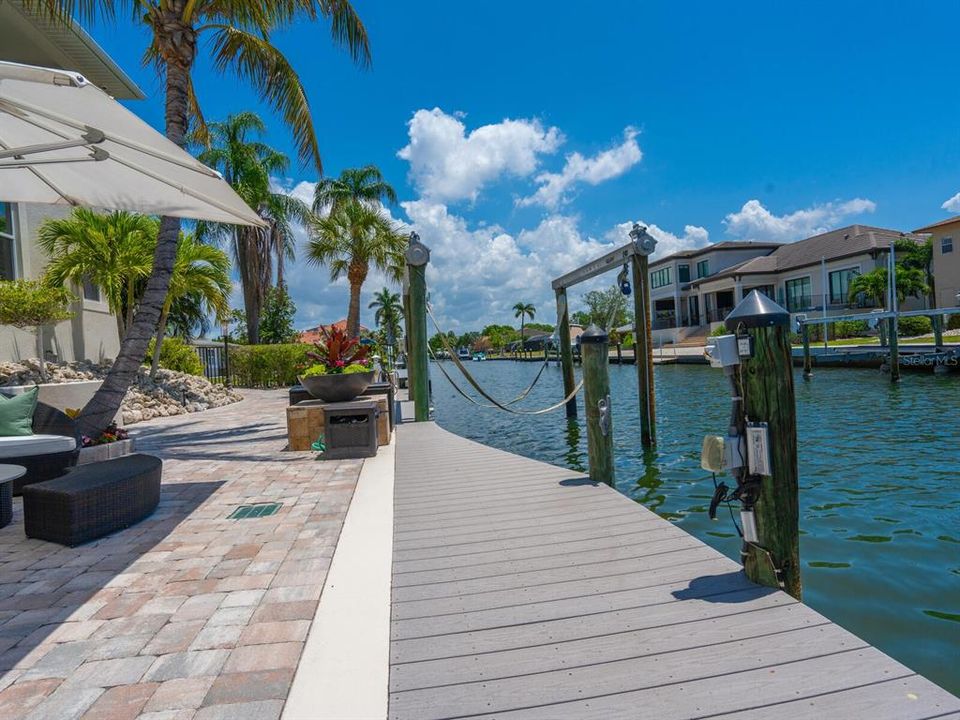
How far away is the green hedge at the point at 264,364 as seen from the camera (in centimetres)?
2219

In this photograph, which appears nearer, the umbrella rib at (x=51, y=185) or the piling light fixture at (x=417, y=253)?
the umbrella rib at (x=51, y=185)

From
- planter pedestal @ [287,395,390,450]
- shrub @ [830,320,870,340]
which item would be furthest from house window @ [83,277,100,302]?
shrub @ [830,320,870,340]

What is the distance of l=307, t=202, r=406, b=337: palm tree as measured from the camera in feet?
78.1

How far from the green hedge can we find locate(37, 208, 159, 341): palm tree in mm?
8504

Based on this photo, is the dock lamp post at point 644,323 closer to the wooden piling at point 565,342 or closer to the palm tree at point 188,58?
the wooden piling at point 565,342

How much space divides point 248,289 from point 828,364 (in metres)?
25.2

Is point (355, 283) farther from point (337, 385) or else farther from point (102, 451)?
point (102, 451)

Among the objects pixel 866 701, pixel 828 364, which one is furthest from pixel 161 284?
pixel 828 364

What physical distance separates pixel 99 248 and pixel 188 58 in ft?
19.8

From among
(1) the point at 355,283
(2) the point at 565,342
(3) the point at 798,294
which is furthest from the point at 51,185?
(3) the point at 798,294

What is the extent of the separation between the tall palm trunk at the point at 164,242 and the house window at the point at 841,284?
136 ft

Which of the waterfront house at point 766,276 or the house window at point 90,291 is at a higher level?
the waterfront house at point 766,276

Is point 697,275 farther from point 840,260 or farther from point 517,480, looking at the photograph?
point 517,480

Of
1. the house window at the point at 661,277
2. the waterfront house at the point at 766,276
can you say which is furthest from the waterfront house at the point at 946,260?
the house window at the point at 661,277
